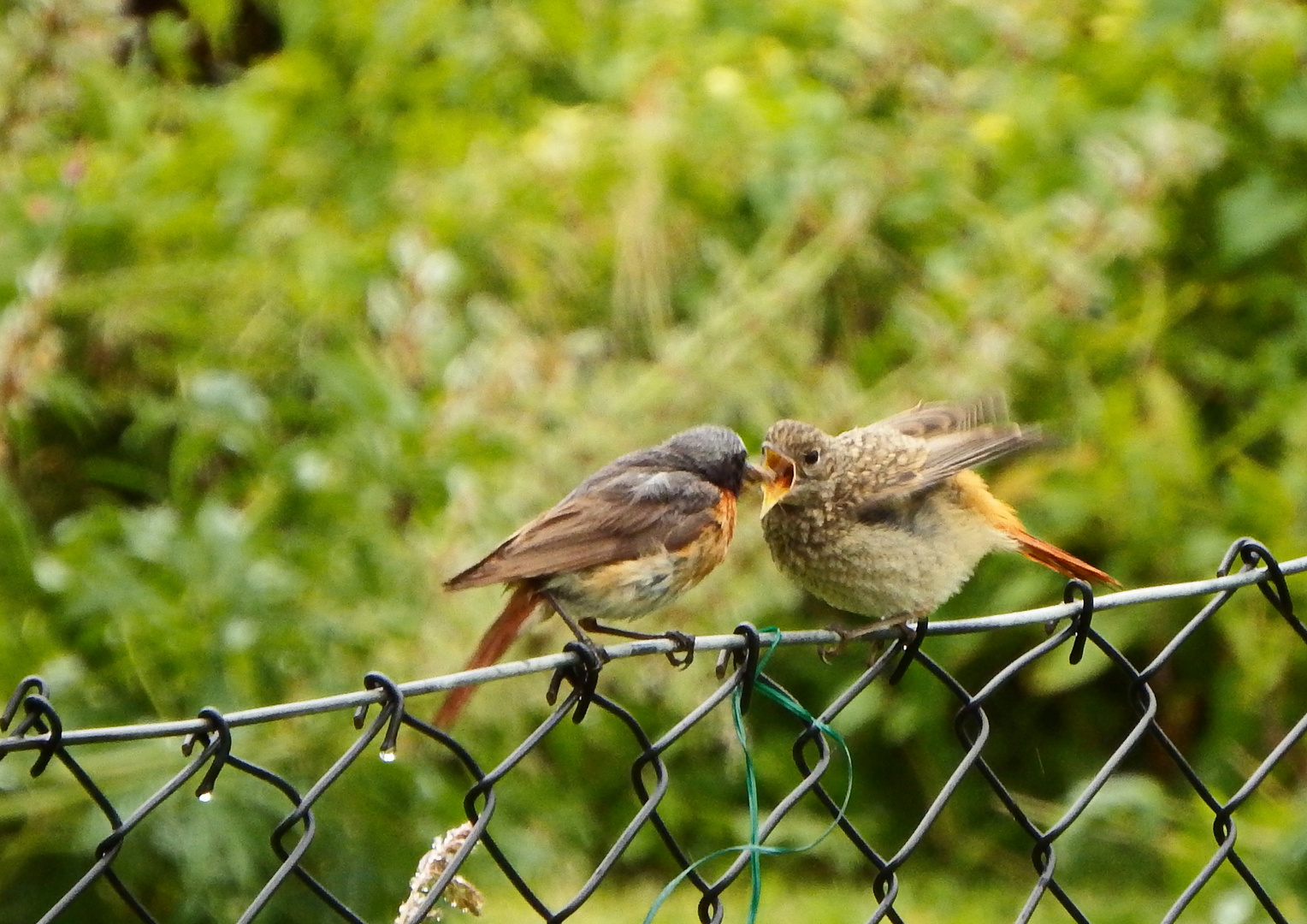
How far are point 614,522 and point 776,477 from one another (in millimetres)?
302

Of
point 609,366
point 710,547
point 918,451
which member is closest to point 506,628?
point 710,547

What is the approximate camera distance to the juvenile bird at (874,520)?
2801mm

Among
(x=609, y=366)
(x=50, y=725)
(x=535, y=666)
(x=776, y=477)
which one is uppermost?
(x=50, y=725)

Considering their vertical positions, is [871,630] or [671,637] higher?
[671,637]

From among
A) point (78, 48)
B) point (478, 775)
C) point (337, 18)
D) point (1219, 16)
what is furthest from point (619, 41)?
point (478, 775)

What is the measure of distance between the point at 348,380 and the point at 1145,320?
2.26 m

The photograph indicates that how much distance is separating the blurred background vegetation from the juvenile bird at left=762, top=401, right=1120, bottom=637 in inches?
32.2

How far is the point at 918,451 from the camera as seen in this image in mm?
2850

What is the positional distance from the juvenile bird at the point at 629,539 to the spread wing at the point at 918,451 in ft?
0.76

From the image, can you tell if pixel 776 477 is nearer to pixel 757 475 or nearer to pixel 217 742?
pixel 757 475

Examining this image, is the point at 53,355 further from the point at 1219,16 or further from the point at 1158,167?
the point at 1219,16

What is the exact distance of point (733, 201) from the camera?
4.85 m

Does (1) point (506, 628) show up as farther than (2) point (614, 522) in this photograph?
No

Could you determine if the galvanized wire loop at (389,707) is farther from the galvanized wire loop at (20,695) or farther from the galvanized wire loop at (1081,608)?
the galvanized wire loop at (1081,608)
